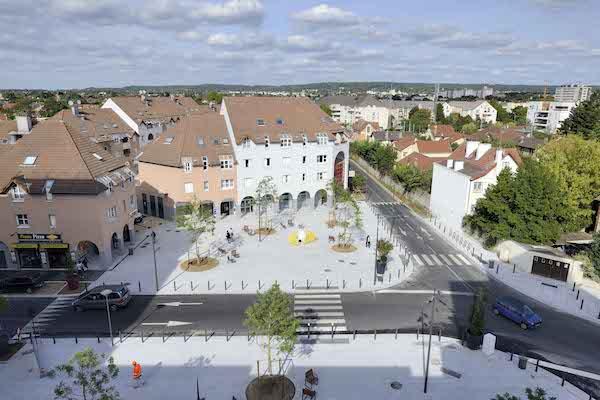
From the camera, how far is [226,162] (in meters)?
54.1

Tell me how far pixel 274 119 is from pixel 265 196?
12.4 m

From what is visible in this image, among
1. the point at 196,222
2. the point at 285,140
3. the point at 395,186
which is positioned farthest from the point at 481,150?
the point at 196,222

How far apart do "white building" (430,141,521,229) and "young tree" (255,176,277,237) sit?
2303 cm

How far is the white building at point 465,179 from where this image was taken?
1897 inches

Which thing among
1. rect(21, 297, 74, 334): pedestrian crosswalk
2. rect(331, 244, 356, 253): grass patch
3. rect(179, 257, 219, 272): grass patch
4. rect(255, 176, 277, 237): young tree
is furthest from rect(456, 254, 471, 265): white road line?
rect(21, 297, 74, 334): pedestrian crosswalk

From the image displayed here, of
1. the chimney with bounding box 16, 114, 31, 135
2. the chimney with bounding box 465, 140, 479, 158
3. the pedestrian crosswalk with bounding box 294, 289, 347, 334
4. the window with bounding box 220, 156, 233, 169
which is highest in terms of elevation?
the chimney with bounding box 16, 114, 31, 135

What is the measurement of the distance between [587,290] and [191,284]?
115ft

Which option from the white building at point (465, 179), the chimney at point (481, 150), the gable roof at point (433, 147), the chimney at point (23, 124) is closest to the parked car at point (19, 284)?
the chimney at point (23, 124)

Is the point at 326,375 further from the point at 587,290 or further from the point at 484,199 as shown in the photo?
the point at 484,199

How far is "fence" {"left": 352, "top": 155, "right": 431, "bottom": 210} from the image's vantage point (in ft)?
204

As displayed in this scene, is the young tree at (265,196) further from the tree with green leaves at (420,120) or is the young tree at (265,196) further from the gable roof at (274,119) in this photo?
the tree with green leaves at (420,120)

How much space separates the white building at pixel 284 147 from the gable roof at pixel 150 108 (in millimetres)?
37011

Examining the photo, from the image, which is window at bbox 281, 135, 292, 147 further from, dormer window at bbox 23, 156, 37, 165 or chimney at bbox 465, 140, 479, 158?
dormer window at bbox 23, 156, 37, 165

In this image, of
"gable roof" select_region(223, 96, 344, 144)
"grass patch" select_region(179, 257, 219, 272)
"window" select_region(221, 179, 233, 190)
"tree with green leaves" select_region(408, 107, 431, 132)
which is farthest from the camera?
"tree with green leaves" select_region(408, 107, 431, 132)
